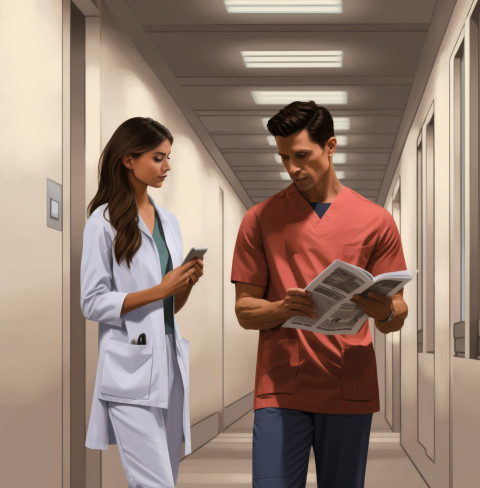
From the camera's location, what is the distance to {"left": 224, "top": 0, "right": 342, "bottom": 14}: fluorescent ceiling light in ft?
18.4

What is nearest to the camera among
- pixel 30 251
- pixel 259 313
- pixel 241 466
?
pixel 259 313

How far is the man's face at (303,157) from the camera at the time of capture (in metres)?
2.43

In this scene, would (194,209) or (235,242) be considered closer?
(235,242)

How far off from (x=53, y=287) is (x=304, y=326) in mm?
1991

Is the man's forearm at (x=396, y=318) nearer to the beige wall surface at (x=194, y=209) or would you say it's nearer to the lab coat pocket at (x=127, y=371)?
the lab coat pocket at (x=127, y=371)

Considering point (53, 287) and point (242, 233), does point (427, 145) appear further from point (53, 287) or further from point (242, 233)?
point (242, 233)

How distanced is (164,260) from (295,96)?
17.2 feet

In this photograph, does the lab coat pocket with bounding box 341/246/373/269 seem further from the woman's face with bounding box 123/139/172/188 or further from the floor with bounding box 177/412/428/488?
the floor with bounding box 177/412/428/488

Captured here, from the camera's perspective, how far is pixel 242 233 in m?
2.49

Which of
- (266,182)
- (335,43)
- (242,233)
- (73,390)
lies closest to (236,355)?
(266,182)

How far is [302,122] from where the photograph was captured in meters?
2.44

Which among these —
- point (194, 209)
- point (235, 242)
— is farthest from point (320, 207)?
point (194, 209)

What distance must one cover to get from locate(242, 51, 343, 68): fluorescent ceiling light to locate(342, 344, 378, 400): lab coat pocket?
4.45 m

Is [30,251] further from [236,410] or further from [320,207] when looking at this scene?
[236,410]
